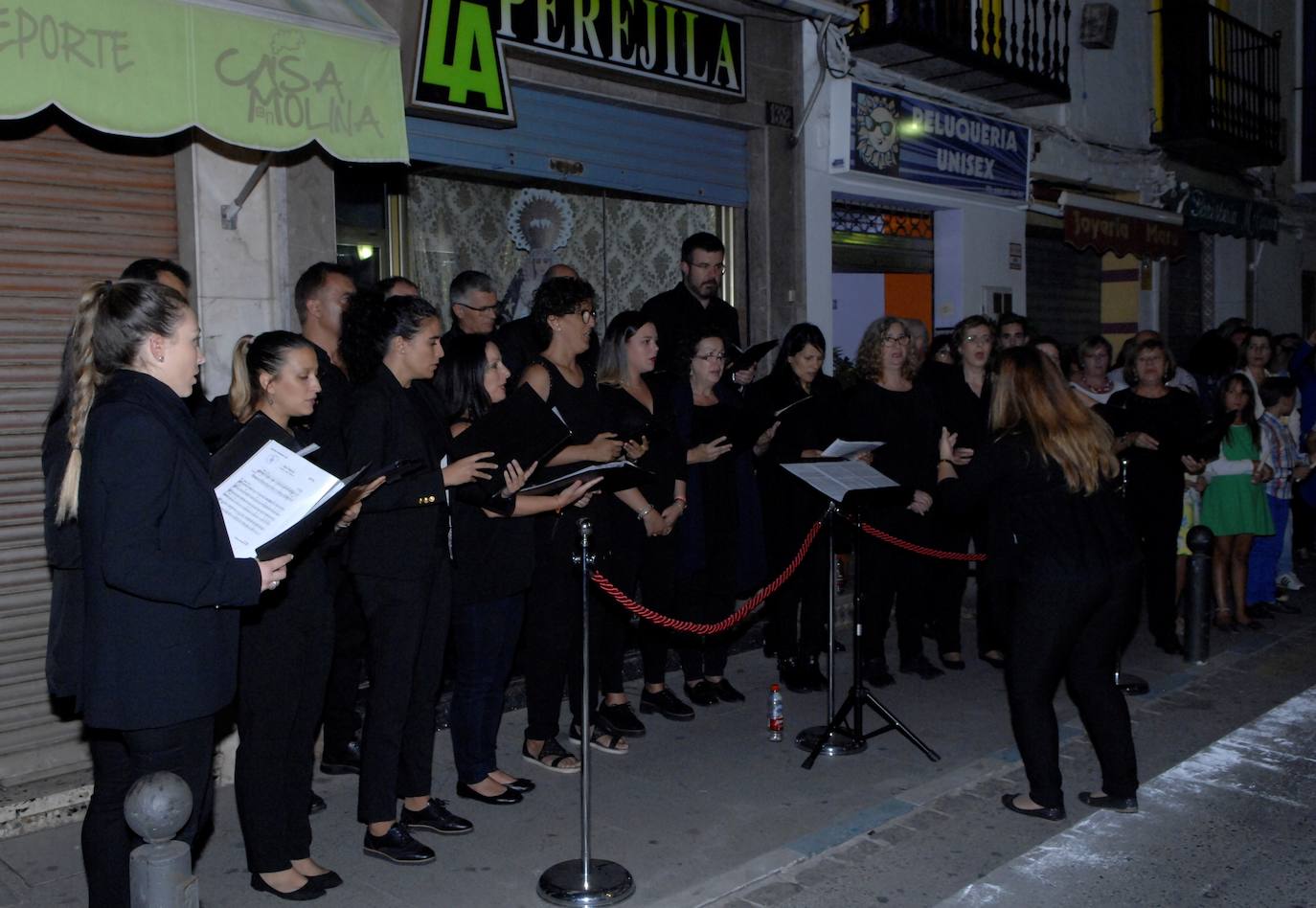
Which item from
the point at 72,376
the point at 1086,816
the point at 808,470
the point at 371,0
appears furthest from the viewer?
the point at 371,0

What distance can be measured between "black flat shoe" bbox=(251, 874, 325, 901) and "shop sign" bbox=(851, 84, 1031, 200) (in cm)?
784

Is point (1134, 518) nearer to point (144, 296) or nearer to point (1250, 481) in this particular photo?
point (1250, 481)

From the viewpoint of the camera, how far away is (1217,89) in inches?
644

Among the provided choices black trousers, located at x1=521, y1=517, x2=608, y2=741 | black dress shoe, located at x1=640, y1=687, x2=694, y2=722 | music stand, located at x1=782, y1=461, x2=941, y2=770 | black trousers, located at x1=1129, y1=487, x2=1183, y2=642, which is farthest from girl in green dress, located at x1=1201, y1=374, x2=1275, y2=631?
black trousers, located at x1=521, y1=517, x2=608, y2=741

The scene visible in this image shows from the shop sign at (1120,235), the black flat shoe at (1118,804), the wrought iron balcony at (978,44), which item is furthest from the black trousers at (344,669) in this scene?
the shop sign at (1120,235)

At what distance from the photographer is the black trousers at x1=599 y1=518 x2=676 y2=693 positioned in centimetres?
609

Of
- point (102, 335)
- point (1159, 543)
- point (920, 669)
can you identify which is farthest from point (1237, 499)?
point (102, 335)

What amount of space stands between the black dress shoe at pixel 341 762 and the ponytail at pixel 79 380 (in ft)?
8.38

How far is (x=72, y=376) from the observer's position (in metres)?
3.51

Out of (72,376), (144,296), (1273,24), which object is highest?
(1273,24)

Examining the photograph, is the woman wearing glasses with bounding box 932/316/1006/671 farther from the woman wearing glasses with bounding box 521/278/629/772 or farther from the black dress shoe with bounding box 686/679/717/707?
the woman wearing glasses with bounding box 521/278/629/772

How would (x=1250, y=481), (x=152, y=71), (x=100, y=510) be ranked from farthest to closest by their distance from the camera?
(x=1250, y=481) < (x=152, y=71) < (x=100, y=510)

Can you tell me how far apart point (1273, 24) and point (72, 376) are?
20669 millimetres

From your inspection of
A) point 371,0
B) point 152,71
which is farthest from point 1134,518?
point 152,71
